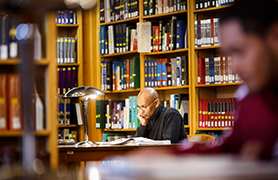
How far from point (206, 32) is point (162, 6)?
735 millimetres

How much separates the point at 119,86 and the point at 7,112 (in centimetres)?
401

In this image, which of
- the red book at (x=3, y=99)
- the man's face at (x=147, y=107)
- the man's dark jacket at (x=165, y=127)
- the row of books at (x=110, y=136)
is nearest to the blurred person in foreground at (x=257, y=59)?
the red book at (x=3, y=99)

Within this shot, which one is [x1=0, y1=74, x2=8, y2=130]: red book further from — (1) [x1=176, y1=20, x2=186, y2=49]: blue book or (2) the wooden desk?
(1) [x1=176, y1=20, x2=186, y2=49]: blue book

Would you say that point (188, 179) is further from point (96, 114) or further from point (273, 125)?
point (96, 114)

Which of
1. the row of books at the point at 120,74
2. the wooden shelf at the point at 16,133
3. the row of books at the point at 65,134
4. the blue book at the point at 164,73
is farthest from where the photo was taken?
the row of books at the point at 65,134

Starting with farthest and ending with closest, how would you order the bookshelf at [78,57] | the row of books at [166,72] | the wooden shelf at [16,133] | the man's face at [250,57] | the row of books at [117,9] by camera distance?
the bookshelf at [78,57] → the row of books at [117,9] → the row of books at [166,72] → the wooden shelf at [16,133] → the man's face at [250,57]

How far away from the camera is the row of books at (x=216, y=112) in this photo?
414 centimetres

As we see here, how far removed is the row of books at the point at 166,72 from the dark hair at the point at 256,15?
3.68m

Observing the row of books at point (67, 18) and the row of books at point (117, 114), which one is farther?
the row of books at point (67, 18)

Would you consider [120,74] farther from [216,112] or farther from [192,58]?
[216,112]

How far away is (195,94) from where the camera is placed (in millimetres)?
4359

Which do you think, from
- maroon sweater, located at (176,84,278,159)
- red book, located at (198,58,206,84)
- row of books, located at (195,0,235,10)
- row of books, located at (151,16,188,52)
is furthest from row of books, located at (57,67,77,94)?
maroon sweater, located at (176,84,278,159)

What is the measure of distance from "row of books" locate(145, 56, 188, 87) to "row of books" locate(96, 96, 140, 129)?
384mm

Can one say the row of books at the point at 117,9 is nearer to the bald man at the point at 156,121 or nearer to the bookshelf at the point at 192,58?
the bookshelf at the point at 192,58
